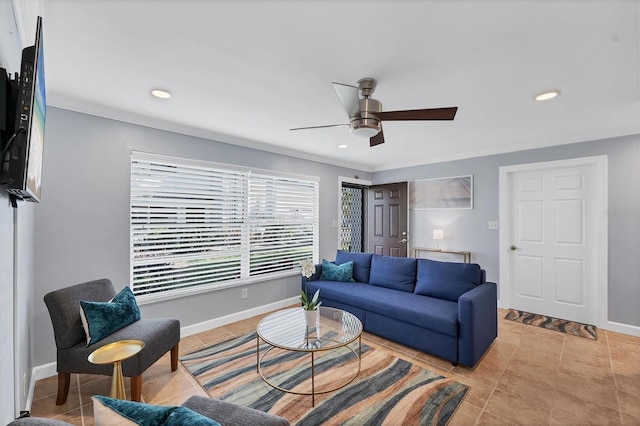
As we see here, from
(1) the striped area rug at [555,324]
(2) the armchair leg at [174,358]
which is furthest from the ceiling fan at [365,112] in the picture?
(1) the striped area rug at [555,324]

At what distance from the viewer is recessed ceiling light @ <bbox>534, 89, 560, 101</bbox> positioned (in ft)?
7.71

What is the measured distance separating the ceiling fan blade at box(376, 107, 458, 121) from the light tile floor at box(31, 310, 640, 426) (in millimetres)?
2079

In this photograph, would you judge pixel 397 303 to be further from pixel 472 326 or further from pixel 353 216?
pixel 353 216

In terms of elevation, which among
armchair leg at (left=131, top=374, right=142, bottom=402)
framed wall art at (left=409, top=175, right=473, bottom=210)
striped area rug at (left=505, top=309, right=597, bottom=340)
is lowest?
striped area rug at (left=505, top=309, right=597, bottom=340)

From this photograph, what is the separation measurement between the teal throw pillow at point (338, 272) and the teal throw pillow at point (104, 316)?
2360 mm

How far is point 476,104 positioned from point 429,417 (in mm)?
2611

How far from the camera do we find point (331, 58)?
6.10ft

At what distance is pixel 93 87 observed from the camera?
2.29 m

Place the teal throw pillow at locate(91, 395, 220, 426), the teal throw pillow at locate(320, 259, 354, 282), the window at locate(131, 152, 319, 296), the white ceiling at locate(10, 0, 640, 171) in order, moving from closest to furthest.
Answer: the teal throw pillow at locate(91, 395, 220, 426)
the white ceiling at locate(10, 0, 640, 171)
the window at locate(131, 152, 319, 296)
the teal throw pillow at locate(320, 259, 354, 282)

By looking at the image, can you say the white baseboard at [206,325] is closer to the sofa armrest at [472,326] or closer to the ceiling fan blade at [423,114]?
the sofa armrest at [472,326]

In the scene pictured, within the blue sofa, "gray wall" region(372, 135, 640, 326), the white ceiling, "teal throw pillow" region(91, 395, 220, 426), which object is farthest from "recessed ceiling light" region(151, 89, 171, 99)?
"gray wall" region(372, 135, 640, 326)

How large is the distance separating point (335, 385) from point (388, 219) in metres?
3.62

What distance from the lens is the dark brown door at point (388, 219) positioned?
521cm

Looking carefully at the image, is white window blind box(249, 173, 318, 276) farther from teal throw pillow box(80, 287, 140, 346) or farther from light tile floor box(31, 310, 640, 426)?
teal throw pillow box(80, 287, 140, 346)
